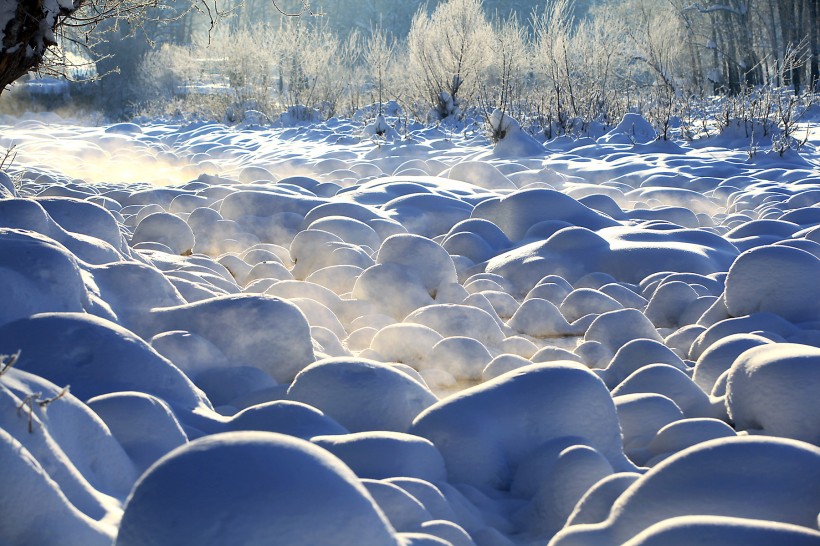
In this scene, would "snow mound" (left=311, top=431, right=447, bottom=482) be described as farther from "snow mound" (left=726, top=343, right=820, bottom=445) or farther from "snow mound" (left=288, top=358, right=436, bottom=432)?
"snow mound" (left=726, top=343, right=820, bottom=445)

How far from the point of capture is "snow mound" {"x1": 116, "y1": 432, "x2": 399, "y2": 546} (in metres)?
1.07

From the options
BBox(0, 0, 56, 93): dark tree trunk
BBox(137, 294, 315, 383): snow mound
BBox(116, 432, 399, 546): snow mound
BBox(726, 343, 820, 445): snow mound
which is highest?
BBox(0, 0, 56, 93): dark tree trunk

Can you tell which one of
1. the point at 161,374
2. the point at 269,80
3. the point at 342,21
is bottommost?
the point at 161,374

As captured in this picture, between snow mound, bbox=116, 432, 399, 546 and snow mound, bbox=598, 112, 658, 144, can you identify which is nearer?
snow mound, bbox=116, 432, 399, 546

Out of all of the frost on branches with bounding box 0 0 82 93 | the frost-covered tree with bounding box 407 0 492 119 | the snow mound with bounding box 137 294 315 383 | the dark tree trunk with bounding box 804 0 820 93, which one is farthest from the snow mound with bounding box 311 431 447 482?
the dark tree trunk with bounding box 804 0 820 93

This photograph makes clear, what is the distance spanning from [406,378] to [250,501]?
37.7 inches

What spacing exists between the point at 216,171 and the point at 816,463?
767cm

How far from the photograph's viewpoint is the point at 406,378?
2.02m

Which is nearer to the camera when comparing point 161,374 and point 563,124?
point 161,374

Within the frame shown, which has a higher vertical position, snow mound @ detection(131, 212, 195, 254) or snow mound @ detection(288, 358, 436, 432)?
snow mound @ detection(131, 212, 195, 254)

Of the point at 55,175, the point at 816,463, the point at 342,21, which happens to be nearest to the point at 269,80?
the point at 55,175

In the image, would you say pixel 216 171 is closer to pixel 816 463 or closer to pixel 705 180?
pixel 705 180

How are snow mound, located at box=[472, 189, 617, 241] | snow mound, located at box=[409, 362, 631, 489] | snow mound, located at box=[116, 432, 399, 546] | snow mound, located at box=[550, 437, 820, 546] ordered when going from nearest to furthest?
snow mound, located at box=[116, 432, 399, 546]
snow mound, located at box=[550, 437, 820, 546]
snow mound, located at box=[409, 362, 631, 489]
snow mound, located at box=[472, 189, 617, 241]

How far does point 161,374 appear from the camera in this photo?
1910 mm
